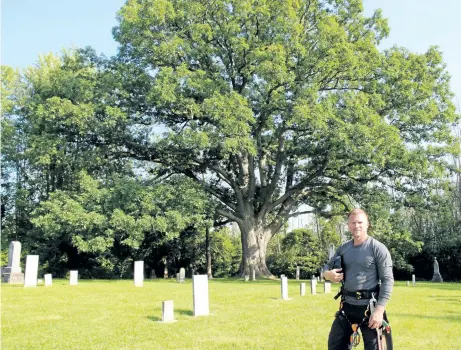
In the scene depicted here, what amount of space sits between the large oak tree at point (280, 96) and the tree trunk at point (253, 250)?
0.24ft

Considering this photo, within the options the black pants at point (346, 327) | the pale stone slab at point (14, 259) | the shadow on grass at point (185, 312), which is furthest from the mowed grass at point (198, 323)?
the pale stone slab at point (14, 259)

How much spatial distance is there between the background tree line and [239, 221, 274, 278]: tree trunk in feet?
0.29

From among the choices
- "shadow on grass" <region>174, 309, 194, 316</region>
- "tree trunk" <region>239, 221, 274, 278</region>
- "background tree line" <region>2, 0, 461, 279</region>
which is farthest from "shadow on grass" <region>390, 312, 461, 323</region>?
"tree trunk" <region>239, 221, 274, 278</region>

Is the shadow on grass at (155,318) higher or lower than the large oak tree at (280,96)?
lower

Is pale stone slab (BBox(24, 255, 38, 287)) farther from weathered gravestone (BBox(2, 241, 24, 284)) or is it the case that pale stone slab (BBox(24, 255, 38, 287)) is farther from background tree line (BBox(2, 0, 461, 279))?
background tree line (BBox(2, 0, 461, 279))

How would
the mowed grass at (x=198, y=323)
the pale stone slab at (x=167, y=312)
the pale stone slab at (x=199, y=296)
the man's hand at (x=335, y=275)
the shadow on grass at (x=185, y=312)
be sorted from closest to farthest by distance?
1. the man's hand at (x=335, y=275)
2. the mowed grass at (x=198, y=323)
3. the pale stone slab at (x=167, y=312)
4. the pale stone slab at (x=199, y=296)
5. the shadow on grass at (x=185, y=312)

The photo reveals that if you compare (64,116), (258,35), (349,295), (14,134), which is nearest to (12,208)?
(14,134)

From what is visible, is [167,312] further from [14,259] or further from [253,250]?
[253,250]

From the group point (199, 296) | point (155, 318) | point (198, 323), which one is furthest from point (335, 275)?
point (199, 296)

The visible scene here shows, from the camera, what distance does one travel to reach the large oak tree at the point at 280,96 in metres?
21.9

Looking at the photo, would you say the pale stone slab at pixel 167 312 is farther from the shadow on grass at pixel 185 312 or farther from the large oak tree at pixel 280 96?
the large oak tree at pixel 280 96

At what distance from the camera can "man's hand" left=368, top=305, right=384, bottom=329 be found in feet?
14.3

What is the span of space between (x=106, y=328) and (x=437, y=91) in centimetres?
2262

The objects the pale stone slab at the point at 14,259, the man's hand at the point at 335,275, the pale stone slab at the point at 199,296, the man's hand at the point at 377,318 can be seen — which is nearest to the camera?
the man's hand at the point at 377,318
